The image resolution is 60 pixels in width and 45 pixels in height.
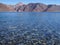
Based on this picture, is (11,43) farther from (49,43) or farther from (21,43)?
(49,43)

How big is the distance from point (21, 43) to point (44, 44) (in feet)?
10.8

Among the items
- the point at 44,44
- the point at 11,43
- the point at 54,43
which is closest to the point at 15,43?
the point at 11,43

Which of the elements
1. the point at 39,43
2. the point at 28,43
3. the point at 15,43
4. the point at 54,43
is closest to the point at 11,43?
the point at 15,43

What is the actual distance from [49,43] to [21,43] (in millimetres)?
4068

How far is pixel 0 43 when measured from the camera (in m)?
24.5

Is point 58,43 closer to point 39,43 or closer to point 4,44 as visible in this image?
point 39,43

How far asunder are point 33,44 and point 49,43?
8.14 ft

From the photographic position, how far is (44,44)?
81.7 ft

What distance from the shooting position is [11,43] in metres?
25.0

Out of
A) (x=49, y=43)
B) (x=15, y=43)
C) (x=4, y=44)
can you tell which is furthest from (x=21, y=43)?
(x=49, y=43)

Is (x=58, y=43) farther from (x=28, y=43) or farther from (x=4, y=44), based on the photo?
(x=4, y=44)

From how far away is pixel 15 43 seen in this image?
2509 cm

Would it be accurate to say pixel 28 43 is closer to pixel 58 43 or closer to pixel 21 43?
pixel 21 43

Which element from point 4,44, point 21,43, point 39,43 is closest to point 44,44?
point 39,43
